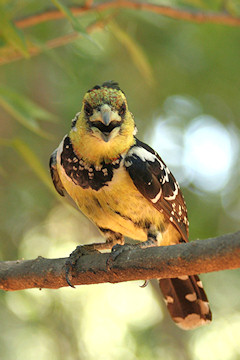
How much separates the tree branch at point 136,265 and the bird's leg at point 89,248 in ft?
0.06

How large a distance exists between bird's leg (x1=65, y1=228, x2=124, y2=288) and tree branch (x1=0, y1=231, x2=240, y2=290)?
0.02m

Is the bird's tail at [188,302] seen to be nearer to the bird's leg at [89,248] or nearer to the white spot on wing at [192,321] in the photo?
the white spot on wing at [192,321]

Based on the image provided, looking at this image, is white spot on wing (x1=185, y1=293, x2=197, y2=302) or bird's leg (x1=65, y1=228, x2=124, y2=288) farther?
white spot on wing (x1=185, y1=293, x2=197, y2=302)

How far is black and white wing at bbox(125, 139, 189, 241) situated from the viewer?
2.26 metres

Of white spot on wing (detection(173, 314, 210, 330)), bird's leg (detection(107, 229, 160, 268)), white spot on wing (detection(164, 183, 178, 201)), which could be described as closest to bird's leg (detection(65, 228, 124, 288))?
bird's leg (detection(107, 229, 160, 268))

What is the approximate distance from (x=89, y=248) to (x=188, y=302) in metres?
0.63

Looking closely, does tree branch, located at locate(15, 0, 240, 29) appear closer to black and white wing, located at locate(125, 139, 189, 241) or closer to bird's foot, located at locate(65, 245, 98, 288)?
black and white wing, located at locate(125, 139, 189, 241)

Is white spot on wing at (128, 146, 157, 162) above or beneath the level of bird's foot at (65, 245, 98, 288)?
above

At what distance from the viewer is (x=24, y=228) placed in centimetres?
356

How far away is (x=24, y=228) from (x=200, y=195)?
1.17 m

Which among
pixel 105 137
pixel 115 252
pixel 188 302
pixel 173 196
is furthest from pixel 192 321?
pixel 105 137

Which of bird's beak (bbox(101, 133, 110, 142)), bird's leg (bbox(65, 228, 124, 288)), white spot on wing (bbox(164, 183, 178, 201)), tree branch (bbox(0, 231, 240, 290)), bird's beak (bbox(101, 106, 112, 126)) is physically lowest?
tree branch (bbox(0, 231, 240, 290))

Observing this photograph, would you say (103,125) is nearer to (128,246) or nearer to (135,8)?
(128,246)

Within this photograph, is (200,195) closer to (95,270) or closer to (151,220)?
(151,220)
